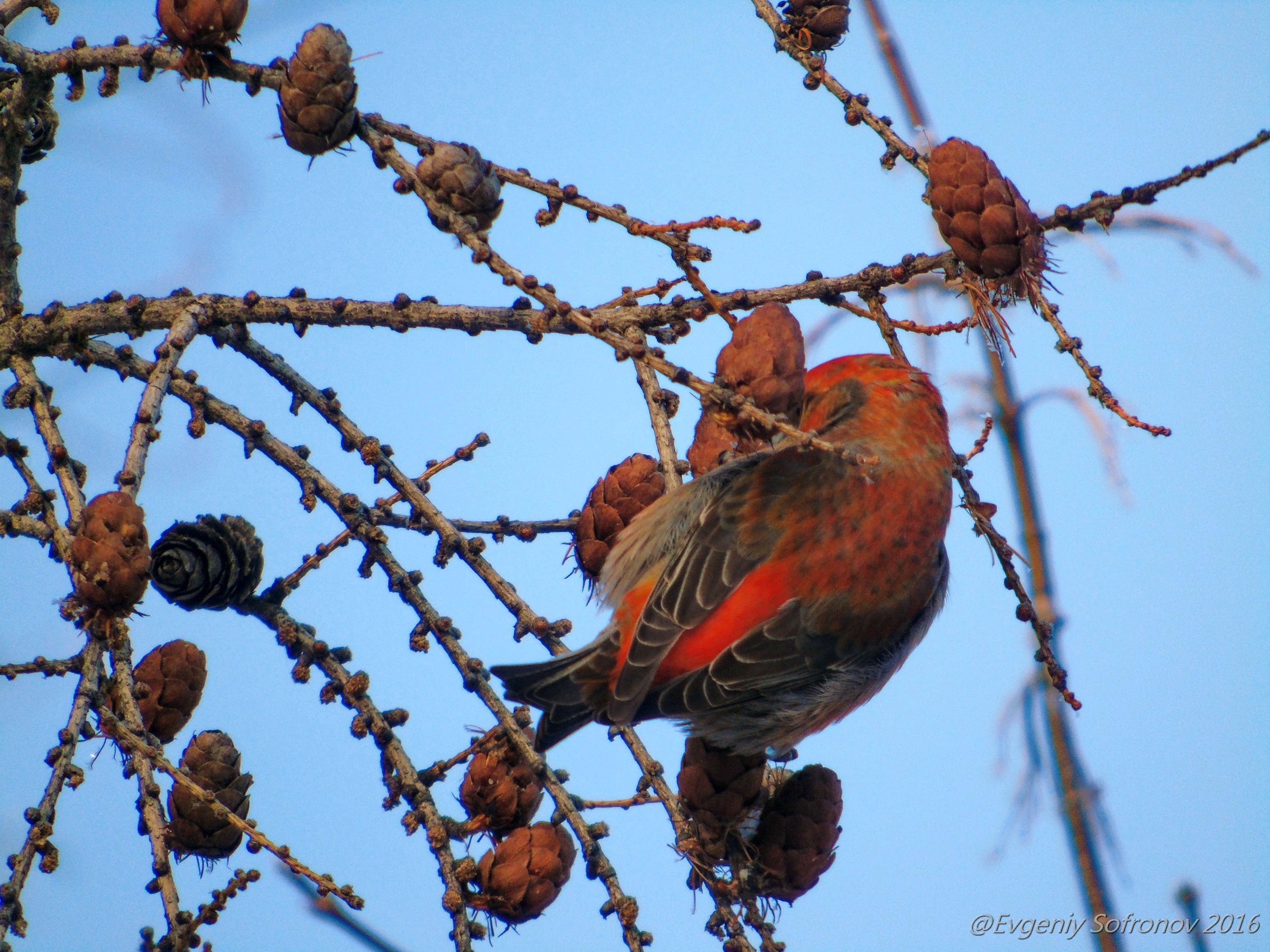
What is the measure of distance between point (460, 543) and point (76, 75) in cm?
124

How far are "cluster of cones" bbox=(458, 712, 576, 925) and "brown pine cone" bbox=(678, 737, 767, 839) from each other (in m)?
0.30

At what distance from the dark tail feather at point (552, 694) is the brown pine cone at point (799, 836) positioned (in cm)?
47

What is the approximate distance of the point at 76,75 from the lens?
7.36 ft

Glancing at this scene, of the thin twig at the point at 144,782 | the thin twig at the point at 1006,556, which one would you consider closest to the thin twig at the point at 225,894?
the thin twig at the point at 144,782

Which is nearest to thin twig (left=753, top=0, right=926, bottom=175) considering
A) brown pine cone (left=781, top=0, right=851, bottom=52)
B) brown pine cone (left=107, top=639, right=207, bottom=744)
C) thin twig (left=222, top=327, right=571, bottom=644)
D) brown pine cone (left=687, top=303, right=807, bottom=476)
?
brown pine cone (left=781, top=0, right=851, bottom=52)

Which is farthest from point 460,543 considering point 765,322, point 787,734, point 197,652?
point 787,734

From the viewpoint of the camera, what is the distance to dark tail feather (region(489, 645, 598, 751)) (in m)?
2.41

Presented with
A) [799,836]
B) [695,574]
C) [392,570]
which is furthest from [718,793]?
[392,570]

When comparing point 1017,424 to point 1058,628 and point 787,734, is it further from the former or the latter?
point 787,734

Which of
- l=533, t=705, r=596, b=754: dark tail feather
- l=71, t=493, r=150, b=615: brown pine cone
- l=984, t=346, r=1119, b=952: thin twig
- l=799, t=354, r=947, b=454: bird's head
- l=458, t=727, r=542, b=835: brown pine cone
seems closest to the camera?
l=71, t=493, r=150, b=615: brown pine cone

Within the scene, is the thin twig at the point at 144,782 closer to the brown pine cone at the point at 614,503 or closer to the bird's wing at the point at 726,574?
the brown pine cone at the point at 614,503

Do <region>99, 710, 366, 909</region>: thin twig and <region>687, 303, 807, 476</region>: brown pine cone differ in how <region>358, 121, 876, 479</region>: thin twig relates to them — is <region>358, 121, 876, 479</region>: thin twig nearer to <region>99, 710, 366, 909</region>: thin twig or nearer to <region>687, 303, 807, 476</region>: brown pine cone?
<region>687, 303, 807, 476</region>: brown pine cone

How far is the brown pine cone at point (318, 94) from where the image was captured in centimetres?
182

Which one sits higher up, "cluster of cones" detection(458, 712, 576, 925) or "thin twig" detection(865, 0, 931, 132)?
"thin twig" detection(865, 0, 931, 132)
